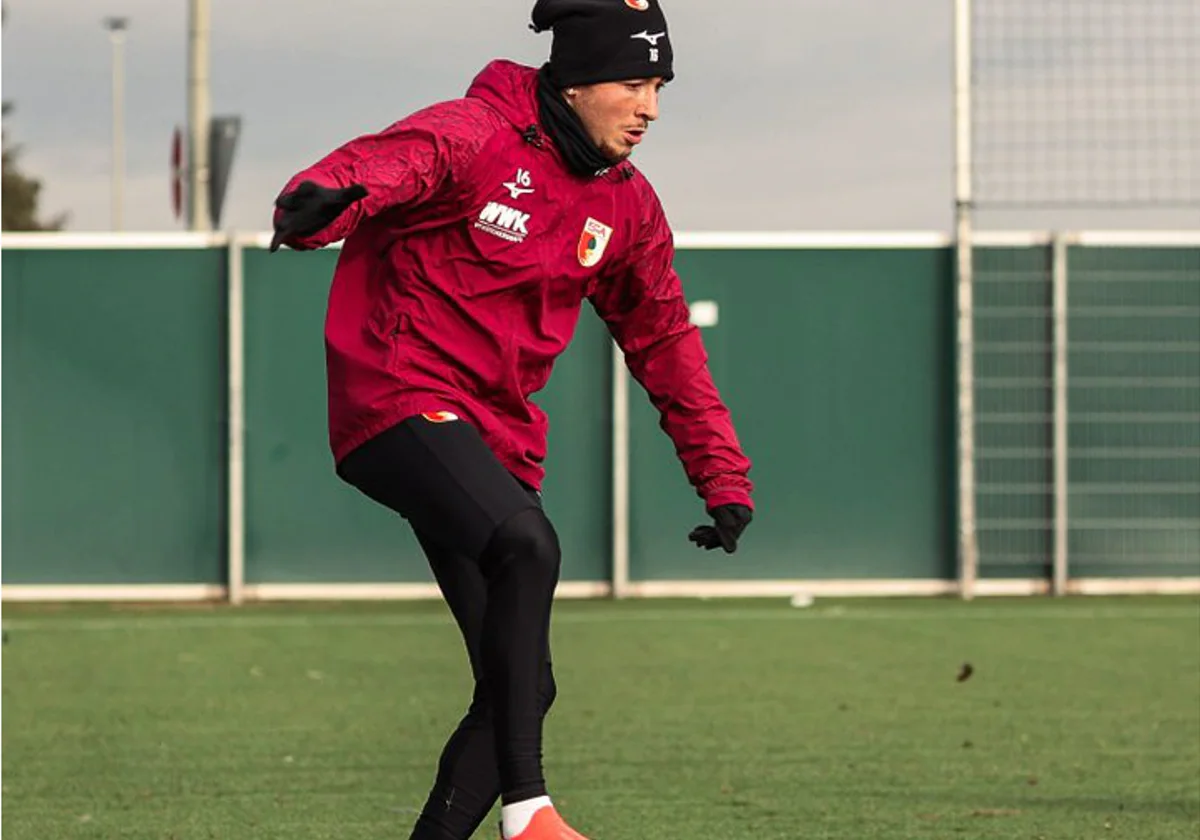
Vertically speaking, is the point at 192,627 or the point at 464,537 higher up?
the point at 464,537

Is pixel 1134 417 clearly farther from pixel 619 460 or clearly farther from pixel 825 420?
pixel 619 460

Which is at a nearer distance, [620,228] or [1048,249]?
[620,228]

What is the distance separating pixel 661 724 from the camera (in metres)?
9.46

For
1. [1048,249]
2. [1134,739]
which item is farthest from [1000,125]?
[1134,739]

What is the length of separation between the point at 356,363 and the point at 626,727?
442cm

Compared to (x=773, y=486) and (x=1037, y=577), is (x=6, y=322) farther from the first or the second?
(x=1037, y=577)

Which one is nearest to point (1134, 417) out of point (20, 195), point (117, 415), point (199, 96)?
point (117, 415)

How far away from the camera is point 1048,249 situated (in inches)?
642

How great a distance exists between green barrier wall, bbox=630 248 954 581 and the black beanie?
35.6 ft

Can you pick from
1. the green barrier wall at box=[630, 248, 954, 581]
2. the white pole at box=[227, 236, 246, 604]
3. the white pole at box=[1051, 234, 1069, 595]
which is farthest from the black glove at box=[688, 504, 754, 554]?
the white pole at box=[1051, 234, 1069, 595]

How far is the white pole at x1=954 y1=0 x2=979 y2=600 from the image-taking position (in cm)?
1617

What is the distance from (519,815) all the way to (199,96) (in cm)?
1484

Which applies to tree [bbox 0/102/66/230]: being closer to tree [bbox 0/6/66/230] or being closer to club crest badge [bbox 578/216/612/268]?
tree [bbox 0/6/66/230]

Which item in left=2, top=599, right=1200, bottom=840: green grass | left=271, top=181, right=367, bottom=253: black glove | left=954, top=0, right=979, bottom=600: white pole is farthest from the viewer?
left=954, top=0, right=979, bottom=600: white pole
